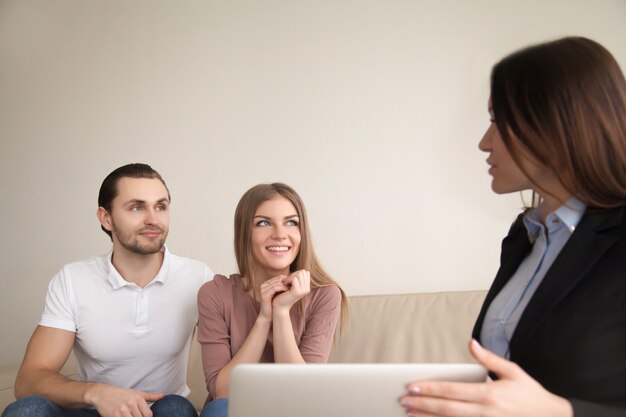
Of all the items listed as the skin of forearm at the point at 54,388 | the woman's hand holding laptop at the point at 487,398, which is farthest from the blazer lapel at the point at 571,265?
the skin of forearm at the point at 54,388

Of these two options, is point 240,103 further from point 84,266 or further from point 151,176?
point 84,266

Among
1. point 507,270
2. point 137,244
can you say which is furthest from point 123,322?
point 507,270

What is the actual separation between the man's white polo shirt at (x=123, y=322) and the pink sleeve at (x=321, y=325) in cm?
48

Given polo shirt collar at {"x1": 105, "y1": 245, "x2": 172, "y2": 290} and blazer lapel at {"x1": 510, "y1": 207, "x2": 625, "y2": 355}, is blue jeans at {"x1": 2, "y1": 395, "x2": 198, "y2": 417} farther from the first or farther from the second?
blazer lapel at {"x1": 510, "y1": 207, "x2": 625, "y2": 355}

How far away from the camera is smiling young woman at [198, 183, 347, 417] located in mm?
1758

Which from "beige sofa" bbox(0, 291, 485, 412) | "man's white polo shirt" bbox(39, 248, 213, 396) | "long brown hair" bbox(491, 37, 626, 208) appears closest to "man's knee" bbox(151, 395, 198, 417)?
"man's white polo shirt" bbox(39, 248, 213, 396)

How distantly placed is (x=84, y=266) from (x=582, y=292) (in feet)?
5.57

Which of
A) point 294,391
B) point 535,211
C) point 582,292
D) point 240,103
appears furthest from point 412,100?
point 294,391

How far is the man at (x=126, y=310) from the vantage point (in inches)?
79.3

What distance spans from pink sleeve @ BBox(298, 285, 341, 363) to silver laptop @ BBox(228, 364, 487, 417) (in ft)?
3.11

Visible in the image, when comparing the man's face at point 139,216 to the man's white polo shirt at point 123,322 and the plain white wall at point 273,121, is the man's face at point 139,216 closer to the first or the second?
the man's white polo shirt at point 123,322

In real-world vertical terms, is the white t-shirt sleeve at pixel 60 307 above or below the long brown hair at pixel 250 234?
below

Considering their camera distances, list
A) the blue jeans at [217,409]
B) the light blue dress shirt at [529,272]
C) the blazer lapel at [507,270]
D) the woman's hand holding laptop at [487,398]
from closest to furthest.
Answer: the woman's hand holding laptop at [487,398] < the light blue dress shirt at [529,272] < the blazer lapel at [507,270] < the blue jeans at [217,409]

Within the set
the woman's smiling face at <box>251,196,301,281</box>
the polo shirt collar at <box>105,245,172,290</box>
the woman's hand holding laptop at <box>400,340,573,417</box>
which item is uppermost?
the woman's smiling face at <box>251,196,301,281</box>
